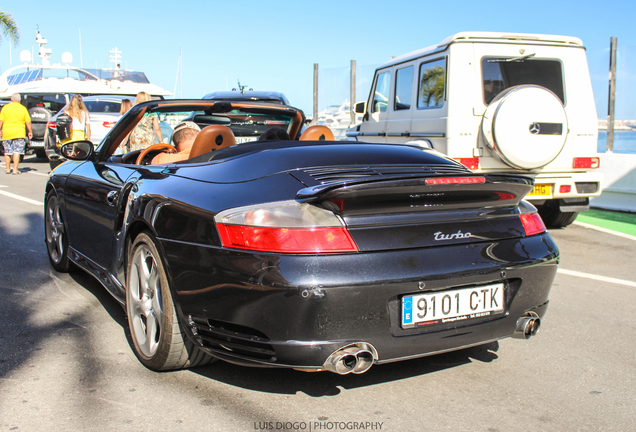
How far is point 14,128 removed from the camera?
13.9 m

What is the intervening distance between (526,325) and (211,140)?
204 cm

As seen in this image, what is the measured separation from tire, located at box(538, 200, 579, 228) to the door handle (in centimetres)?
586

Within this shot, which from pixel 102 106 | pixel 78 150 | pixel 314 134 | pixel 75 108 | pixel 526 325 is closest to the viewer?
pixel 526 325

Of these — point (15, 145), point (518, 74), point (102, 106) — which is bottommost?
point (15, 145)

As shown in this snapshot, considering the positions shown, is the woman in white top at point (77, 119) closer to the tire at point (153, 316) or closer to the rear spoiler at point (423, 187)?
the tire at point (153, 316)

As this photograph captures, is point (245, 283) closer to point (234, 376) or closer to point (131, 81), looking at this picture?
point (234, 376)

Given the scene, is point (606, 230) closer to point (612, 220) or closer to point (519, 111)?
point (612, 220)

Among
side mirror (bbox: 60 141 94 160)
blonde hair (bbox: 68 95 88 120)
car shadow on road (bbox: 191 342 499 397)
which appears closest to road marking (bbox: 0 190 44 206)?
blonde hair (bbox: 68 95 88 120)

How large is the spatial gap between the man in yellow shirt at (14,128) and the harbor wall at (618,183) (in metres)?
12.2

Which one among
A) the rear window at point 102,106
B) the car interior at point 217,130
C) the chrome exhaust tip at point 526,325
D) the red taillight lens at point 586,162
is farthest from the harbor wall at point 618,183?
the rear window at point 102,106

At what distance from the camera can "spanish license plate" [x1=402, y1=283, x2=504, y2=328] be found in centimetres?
250

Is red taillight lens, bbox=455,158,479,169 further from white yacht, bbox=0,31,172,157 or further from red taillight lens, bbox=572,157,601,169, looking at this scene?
white yacht, bbox=0,31,172,157

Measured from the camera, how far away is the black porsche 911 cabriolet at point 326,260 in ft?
7.86

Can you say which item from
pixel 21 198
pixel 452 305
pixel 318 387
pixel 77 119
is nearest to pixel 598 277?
pixel 452 305
